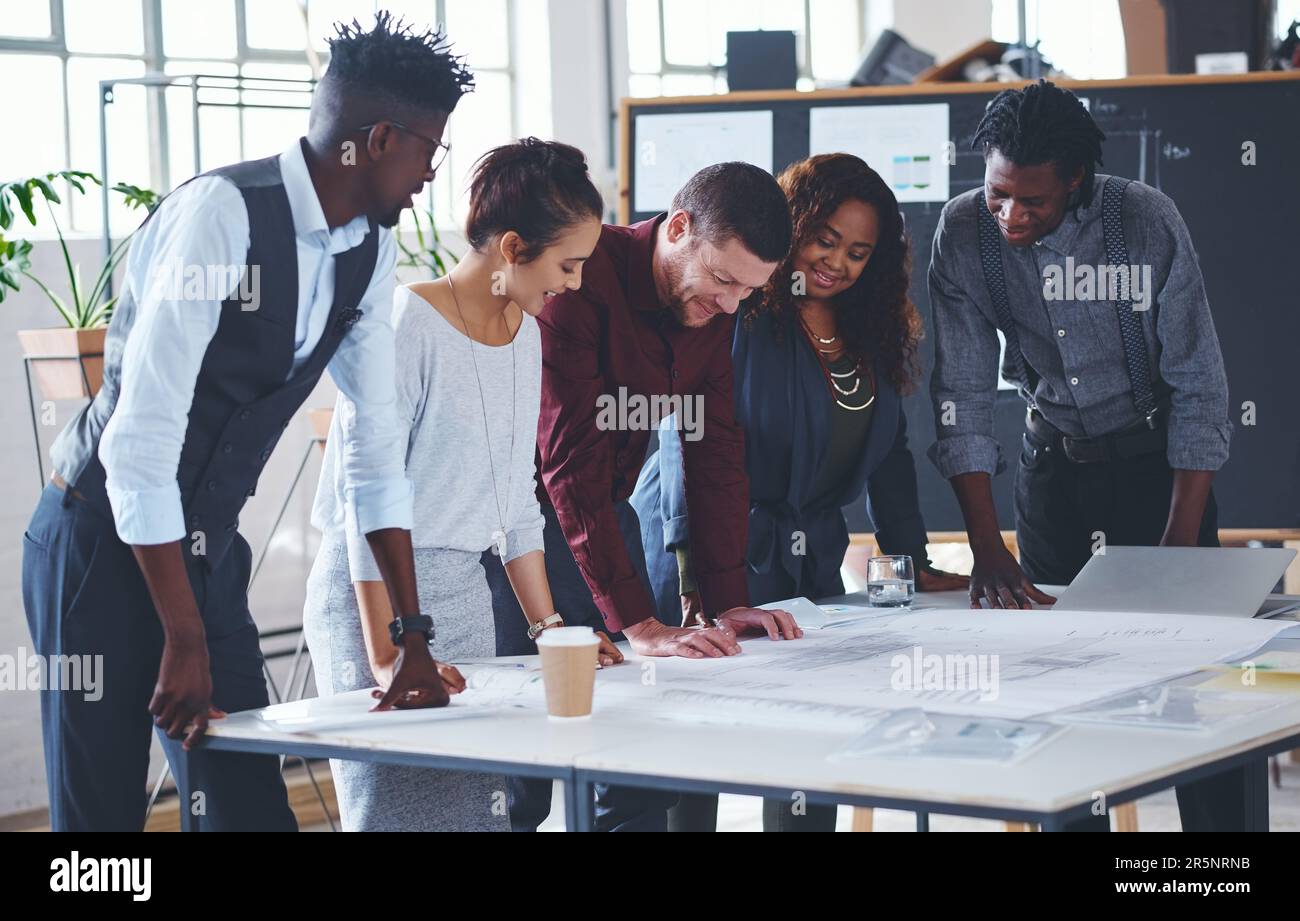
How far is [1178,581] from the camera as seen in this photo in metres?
2.18

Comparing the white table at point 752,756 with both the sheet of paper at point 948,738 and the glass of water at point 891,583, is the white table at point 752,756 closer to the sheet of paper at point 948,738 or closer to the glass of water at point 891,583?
the sheet of paper at point 948,738

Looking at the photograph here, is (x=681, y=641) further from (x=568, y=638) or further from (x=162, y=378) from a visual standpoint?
(x=162, y=378)

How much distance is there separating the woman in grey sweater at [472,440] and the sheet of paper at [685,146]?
1.84 metres

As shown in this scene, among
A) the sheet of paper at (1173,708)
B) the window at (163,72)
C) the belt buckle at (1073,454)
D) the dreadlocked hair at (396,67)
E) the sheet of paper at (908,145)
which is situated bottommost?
the sheet of paper at (1173,708)

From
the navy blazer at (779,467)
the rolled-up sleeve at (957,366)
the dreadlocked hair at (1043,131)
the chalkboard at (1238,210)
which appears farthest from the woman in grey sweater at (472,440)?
the chalkboard at (1238,210)

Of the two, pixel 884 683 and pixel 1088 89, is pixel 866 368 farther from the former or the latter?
pixel 1088 89

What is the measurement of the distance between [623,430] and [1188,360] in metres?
0.95

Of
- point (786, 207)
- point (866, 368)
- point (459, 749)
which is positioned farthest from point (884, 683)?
point (866, 368)

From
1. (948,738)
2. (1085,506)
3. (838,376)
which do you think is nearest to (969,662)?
(948,738)

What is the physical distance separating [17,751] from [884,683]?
3.09 meters

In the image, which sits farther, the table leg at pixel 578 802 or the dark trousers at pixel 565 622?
the dark trousers at pixel 565 622

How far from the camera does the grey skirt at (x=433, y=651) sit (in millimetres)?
1676
